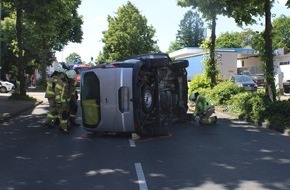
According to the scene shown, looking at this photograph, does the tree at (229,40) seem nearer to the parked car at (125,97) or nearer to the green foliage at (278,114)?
the green foliage at (278,114)

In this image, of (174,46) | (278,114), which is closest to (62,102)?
(278,114)

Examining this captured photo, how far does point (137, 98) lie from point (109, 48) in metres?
52.5

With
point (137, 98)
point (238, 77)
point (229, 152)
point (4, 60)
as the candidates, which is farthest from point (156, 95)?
point (4, 60)

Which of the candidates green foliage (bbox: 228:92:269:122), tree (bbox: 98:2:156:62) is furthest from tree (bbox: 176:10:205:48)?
green foliage (bbox: 228:92:269:122)

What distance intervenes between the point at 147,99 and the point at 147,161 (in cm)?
417

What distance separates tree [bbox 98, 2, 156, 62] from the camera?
6100cm

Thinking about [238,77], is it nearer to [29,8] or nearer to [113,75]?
[29,8]

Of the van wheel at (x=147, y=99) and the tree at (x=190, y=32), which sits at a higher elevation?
the tree at (x=190, y=32)

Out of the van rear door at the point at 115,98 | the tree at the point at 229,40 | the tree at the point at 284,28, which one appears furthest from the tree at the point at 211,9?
the tree at the point at 229,40

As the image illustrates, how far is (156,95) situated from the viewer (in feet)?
45.1

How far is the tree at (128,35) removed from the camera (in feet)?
200

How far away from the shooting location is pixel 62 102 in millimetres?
14414

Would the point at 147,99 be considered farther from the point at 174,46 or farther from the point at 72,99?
the point at 174,46

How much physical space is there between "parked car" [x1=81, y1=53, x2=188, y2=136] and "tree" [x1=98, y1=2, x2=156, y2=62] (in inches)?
1835
